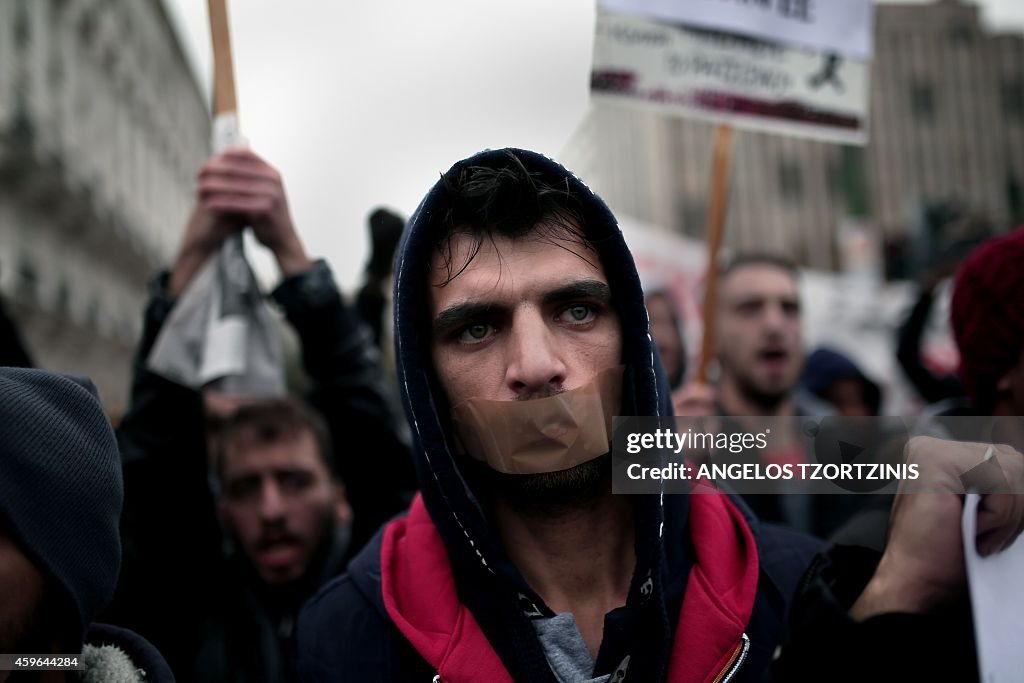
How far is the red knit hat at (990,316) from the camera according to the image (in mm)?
1627

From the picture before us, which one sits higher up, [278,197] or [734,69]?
[734,69]

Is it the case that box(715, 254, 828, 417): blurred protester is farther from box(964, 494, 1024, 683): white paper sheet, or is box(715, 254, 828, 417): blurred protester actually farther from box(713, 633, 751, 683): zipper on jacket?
box(964, 494, 1024, 683): white paper sheet

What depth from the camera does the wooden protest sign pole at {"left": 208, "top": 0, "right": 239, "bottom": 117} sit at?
234 cm

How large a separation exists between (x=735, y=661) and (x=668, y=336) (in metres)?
2.49

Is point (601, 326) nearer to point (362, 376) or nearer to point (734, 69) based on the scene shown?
point (362, 376)

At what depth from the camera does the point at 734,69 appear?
325cm

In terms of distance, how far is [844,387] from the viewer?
489 centimetres

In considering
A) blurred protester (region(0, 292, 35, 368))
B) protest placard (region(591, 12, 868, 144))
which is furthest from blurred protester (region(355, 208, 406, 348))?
blurred protester (region(0, 292, 35, 368))

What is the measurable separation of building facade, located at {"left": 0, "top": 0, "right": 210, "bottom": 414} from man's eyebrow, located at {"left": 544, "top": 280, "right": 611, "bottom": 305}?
14202 mm

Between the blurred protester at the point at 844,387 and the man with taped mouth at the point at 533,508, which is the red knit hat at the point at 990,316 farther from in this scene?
the blurred protester at the point at 844,387

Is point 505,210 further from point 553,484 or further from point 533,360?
point 553,484

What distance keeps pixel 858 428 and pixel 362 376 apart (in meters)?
1.62

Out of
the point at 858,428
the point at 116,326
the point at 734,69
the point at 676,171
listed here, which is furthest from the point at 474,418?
the point at 676,171

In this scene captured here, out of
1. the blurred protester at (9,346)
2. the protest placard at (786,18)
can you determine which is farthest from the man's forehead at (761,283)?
the blurred protester at (9,346)
